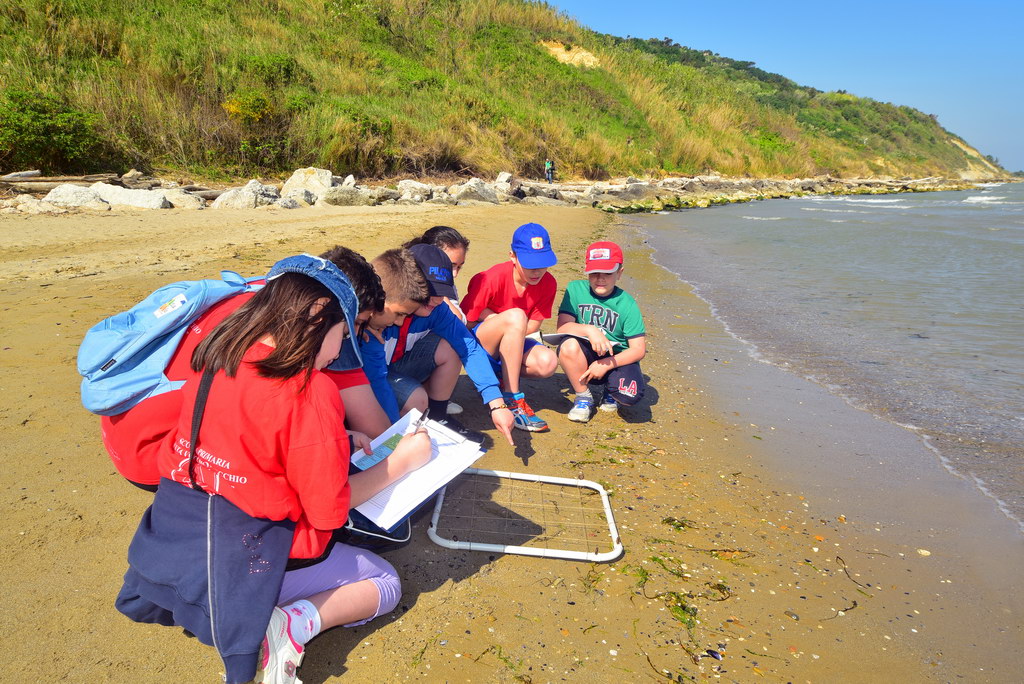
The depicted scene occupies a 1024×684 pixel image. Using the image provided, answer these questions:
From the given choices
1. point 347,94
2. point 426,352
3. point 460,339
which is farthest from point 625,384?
point 347,94

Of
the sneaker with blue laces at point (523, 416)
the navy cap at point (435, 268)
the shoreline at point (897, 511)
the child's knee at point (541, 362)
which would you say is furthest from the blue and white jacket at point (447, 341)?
the shoreline at point (897, 511)

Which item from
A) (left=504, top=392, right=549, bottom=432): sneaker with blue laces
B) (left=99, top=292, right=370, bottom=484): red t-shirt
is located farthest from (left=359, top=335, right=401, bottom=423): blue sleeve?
(left=504, top=392, right=549, bottom=432): sneaker with blue laces

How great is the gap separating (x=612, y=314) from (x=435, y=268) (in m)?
1.42

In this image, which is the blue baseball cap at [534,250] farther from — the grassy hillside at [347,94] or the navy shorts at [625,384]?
the grassy hillside at [347,94]

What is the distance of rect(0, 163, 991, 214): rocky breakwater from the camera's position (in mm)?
9172

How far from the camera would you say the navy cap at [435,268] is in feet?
10.2

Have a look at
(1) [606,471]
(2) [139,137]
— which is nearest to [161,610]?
(1) [606,471]

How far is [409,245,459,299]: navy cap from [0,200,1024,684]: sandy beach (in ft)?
3.20

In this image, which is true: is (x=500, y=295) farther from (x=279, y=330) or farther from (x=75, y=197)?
(x=75, y=197)

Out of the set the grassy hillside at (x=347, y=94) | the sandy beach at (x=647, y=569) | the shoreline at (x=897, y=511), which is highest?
the grassy hillside at (x=347, y=94)

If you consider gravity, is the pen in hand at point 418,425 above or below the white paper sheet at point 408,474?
above

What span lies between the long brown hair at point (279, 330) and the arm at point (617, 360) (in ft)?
7.89

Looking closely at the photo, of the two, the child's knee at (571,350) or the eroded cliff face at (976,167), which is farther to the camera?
the eroded cliff face at (976,167)

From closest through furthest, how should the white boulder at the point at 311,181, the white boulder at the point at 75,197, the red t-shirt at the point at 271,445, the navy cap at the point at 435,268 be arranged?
the red t-shirt at the point at 271,445 < the navy cap at the point at 435,268 < the white boulder at the point at 75,197 < the white boulder at the point at 311,181
